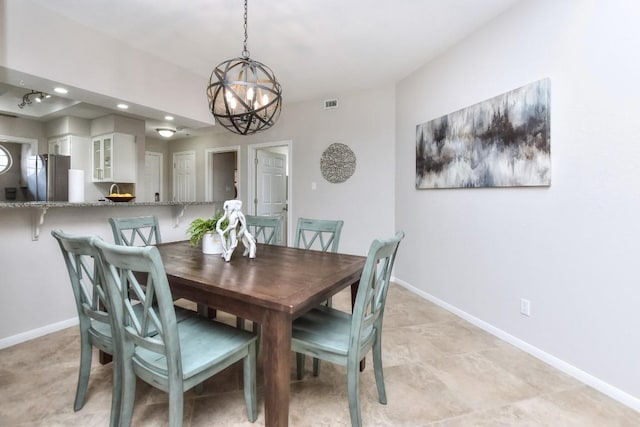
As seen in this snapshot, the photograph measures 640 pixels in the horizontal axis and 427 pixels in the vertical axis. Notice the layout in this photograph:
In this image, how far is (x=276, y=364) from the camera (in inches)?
Answer: 46.1

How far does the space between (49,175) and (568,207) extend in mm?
6218

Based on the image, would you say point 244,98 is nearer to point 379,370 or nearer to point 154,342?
point 154,342

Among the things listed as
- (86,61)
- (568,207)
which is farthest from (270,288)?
(86,61)

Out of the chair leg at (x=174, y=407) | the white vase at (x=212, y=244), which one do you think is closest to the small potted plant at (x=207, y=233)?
the white vase at (x=212, y=244)

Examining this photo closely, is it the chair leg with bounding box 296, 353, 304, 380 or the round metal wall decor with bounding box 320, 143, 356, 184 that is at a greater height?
the round metal wall decor with bounding box 320, 143, 356, 184

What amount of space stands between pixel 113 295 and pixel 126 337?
18 centimetres

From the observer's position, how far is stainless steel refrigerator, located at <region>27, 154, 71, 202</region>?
4.53m

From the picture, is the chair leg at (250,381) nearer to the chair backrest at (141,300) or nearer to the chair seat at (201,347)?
the chair seat at (201,347)

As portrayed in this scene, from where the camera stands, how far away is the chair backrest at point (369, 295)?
1276 millimetres

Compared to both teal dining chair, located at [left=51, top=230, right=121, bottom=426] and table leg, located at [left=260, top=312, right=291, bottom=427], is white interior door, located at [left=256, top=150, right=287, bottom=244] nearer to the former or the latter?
teal dining chair, located at [left=51, top=230, right=121, bottom=426]

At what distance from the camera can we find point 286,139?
4824 mm

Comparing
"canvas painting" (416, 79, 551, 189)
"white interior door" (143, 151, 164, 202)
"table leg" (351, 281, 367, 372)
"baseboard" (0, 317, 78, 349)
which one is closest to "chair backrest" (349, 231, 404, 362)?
"table leg" (351, 281, 367, 372)

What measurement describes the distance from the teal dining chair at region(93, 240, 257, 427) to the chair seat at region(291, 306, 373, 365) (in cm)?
26

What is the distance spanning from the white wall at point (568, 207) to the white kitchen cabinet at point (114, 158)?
4726 mm
